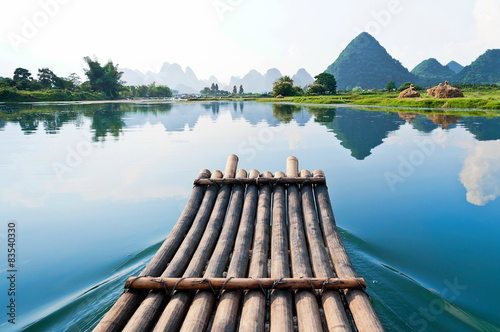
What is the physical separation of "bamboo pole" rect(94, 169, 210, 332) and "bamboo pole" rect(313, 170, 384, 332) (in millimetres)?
2561

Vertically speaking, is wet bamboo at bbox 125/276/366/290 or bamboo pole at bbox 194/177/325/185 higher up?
bamboo pole at bbox 194/177/325/185

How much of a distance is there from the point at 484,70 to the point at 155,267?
223 meters

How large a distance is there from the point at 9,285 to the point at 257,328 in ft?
17.9

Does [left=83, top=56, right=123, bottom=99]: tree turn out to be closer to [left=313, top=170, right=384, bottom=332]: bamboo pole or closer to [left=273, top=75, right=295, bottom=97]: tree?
[left=273, top=75, right=295, bottom=97]: tree

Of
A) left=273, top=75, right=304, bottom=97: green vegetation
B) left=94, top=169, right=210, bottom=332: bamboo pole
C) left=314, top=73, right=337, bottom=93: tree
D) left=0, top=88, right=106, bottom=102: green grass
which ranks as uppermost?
left=314, top=73, right=337, bottom=93: tree

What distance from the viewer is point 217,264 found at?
446cm

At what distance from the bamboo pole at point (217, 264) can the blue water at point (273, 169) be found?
6.90 ft

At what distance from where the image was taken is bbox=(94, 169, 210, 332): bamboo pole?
11.2 feet

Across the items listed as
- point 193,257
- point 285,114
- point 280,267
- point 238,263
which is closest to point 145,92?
point 285,114

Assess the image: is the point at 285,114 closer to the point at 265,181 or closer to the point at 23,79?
the point at 265,181

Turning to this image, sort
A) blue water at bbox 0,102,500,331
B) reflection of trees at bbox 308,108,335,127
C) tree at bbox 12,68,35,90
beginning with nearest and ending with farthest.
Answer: blue water at bbox 0,102,500,331 → reflection of trees at bbox 308,108,335,127 → tree at bbox 12,68,35,90

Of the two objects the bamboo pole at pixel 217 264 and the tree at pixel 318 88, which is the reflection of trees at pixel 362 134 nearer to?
the bamboo pole at pixel 217 264

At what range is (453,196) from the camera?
33.6ft

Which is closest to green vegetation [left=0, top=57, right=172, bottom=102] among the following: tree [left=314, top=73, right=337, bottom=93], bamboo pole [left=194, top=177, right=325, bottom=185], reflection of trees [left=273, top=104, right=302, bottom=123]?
reflection of trees [left=273, top=104, right=302, bottom=123]
